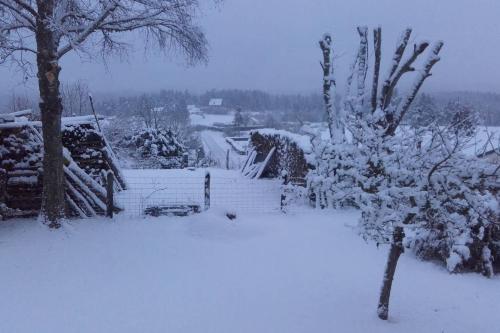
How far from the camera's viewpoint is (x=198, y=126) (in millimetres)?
75188

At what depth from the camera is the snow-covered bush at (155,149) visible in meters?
22.0

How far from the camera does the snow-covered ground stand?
4945 mm

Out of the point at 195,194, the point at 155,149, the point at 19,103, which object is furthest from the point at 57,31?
the point at 19,103

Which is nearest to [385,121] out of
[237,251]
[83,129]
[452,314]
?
[452,314]

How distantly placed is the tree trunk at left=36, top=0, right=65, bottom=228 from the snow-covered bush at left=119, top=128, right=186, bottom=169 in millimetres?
13927

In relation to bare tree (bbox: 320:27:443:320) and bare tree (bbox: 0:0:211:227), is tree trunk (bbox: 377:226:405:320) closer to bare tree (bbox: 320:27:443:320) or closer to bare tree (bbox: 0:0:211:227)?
bare tree (bbox: 320:27:443:320)

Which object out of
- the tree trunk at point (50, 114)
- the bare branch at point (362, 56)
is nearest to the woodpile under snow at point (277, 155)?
the bare branch at point (362, 56)

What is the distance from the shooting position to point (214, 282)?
19.7 feet

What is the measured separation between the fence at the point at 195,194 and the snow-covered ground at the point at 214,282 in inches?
26.8

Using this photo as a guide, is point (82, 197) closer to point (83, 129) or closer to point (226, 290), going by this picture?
point (83, 129)

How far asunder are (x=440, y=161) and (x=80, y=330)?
14.2 ft

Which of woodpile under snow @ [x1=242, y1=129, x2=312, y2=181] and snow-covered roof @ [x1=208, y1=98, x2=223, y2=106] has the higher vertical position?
snow-covered roof @ [x1=208, y1=98, x2=223, y2=106]

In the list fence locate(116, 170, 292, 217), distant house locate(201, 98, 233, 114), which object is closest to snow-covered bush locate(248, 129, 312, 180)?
fence locate(116, 170, 292, 217)

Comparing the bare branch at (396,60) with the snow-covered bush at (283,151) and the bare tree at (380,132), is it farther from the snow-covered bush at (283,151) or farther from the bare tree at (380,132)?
the snow-covered bush at (283,151)
